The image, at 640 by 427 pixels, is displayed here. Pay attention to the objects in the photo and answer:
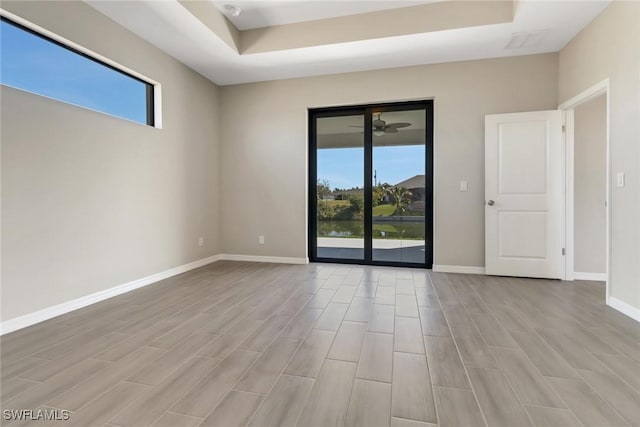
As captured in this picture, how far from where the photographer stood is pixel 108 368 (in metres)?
1.69

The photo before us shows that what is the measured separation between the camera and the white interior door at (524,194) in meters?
3.57

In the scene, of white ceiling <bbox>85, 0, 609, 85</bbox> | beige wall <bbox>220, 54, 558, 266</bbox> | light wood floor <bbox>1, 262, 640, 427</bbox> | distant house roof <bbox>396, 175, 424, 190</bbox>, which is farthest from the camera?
distant house roof <bbox>396, 175, 424, 190</bbox>

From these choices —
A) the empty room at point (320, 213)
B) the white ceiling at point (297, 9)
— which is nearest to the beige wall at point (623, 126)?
the empty room at point (320, 213)

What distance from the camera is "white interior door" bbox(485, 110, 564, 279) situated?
3.57 meters

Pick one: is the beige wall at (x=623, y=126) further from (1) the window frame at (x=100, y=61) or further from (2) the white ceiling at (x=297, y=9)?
(1) the window frame at (x=100, y=61)

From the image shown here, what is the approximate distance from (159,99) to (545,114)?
4677 millimetres

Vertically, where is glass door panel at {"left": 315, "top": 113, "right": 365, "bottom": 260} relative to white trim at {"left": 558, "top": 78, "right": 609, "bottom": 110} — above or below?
below

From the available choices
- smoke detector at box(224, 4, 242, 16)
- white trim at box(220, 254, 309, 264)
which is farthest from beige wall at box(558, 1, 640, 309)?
smoke detector at box(224, 4, 242, 16)

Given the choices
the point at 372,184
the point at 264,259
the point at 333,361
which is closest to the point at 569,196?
the point at 372,184

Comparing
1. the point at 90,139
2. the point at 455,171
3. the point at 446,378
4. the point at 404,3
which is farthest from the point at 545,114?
the point at 90,139

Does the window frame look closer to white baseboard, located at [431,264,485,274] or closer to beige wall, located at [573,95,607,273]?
white baseboard, located at [431,264,485,274]

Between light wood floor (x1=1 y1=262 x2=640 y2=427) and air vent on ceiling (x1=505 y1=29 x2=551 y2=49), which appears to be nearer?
light wood floor (x1=1 y1=262 x2=640 y2=427)

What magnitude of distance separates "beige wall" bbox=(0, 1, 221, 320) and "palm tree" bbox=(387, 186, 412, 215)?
286cm

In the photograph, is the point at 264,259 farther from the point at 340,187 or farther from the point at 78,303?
the point at 78,303
